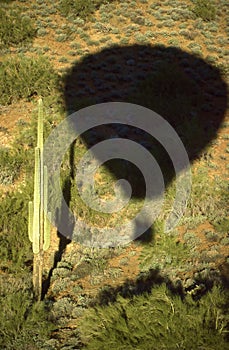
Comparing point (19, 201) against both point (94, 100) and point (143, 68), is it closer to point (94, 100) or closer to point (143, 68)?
point (94, 100)

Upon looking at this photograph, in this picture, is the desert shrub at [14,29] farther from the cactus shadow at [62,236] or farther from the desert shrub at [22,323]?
the desert shrub at [22,323]

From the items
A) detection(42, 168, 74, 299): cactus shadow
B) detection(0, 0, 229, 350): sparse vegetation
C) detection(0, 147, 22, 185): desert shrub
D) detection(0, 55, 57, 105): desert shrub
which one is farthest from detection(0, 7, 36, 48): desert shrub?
detection(42, 168, 74, 299): cactus shadow

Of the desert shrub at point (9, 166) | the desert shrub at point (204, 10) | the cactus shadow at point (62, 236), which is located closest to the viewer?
the cactus shadow at point (62, 236)

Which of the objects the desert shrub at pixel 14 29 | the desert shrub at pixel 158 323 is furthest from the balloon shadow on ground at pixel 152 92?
the desert shrub at pixel 158 323

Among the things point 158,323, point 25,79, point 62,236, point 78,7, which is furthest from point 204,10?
point 158,323

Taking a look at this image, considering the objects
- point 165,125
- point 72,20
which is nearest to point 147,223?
point 165,125

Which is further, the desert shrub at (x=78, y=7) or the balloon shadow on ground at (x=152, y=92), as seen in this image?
the desert shrub at (x=78, y=7)

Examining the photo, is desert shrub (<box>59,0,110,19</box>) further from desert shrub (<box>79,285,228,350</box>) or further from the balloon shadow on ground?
desert shrub (<box>79,285,228,350</box>)

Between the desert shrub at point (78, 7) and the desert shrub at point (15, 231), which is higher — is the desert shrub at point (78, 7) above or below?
above
